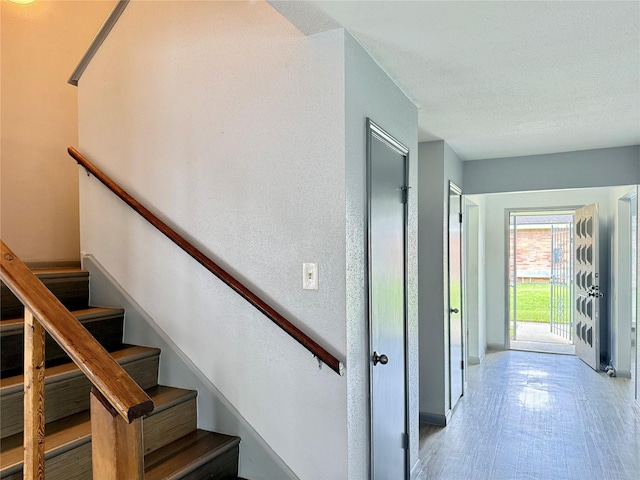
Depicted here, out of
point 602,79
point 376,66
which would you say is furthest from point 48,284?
point 602,79

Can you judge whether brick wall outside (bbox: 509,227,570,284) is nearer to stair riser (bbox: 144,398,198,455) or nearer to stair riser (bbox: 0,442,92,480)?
stair riser (bbox: 144,398,198,455)

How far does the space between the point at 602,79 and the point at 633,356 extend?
10.0 ft

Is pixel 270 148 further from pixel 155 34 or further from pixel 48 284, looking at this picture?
pixel 48 284

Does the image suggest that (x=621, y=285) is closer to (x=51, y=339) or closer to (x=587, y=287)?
(x=587, y=287)

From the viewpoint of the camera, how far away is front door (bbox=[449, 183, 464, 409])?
157 inches

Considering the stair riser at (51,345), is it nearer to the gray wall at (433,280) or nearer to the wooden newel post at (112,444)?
the wooden newel post at (112,444)

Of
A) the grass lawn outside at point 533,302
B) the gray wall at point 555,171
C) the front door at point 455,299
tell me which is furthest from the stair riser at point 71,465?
the grass lawn outside at point 533,302

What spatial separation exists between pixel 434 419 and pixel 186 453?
7.83 ft

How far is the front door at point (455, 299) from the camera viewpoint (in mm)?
3990

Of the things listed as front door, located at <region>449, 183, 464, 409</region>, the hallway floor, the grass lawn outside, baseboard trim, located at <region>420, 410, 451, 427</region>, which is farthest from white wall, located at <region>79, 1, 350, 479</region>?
the grass lawn outside

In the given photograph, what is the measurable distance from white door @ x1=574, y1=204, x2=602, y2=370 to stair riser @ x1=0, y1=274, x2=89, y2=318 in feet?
17.9

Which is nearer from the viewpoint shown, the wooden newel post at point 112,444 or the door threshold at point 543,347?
the wooden newel post at point 112,444

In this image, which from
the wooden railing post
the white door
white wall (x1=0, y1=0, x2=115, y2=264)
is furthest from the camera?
the white door

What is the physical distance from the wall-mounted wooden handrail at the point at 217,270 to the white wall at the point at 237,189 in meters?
0.06
